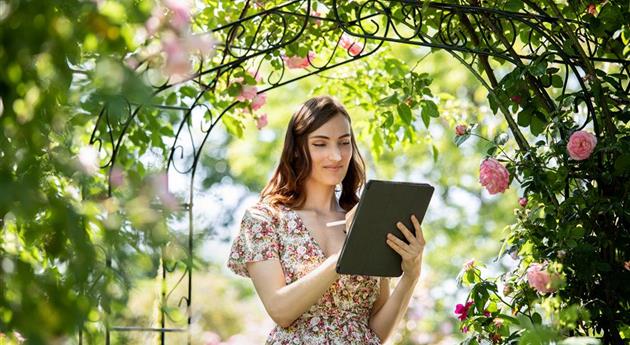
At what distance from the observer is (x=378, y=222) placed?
108 inches

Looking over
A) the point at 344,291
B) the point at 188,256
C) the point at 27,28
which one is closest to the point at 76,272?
the point at 188,256

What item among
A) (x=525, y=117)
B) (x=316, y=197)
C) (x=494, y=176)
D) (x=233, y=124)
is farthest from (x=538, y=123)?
(x=233, y=124)

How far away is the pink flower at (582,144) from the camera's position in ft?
9.19

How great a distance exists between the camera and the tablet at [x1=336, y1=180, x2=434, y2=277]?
2703 mm

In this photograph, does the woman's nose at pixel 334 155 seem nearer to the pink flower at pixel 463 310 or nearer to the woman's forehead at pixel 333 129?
the woman's forehead at pixel 333 129

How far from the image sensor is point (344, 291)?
2926mm

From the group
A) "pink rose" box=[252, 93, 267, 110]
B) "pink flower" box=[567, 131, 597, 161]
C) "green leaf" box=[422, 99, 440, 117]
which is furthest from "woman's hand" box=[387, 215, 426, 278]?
"pink rose" box=[252, 93, 267, 110]

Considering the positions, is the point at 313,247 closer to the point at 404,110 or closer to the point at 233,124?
the point at 404,110

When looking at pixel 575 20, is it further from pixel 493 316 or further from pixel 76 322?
pixel 76 322

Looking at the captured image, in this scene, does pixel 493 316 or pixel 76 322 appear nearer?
pixel 76 322

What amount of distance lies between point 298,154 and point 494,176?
0.57 m

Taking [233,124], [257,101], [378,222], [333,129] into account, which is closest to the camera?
[378,222]

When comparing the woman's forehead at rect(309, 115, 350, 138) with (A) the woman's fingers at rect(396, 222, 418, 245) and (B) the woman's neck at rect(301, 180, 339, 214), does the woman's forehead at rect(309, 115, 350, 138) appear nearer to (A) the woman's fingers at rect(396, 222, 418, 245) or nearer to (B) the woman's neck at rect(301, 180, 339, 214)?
(B) the woman's neck at rect(301, 180, 339, 214)

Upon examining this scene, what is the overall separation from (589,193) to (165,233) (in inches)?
71.8
